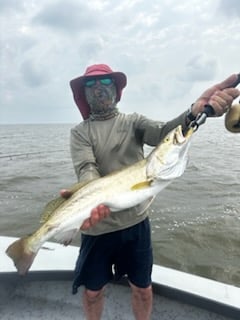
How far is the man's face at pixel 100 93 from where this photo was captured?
3.38m

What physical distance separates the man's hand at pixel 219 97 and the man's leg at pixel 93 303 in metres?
1.93

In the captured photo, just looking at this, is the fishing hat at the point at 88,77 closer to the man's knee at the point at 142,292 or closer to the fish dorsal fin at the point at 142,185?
the fish dorsal fin at the point at 142,185

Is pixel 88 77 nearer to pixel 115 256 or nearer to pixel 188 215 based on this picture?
pixel 115 256

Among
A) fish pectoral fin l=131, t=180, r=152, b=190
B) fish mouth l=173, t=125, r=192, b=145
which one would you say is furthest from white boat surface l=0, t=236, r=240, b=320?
fish mouth l=173, t=125, r=192, b=145

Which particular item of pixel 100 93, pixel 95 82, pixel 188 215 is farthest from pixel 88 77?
pixel 188 215

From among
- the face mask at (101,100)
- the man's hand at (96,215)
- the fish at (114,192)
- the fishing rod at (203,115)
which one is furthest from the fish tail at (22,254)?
the fishing rod at (203,115)

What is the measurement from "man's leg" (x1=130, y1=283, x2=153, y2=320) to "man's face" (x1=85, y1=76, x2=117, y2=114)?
1734 millimetres

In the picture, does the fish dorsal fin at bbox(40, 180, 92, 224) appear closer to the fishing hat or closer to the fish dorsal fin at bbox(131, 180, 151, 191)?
the fish dorsal fin at bbox(131, 180, 151, 191)

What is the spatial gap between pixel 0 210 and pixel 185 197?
628 cm

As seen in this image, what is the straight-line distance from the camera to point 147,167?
2617 mm

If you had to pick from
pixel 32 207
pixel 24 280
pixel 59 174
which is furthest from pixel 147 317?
pixel 59 174

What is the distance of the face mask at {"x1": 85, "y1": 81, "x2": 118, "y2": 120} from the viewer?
133 inches

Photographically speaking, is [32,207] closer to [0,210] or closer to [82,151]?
[0,210]

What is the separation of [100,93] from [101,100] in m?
0.07
